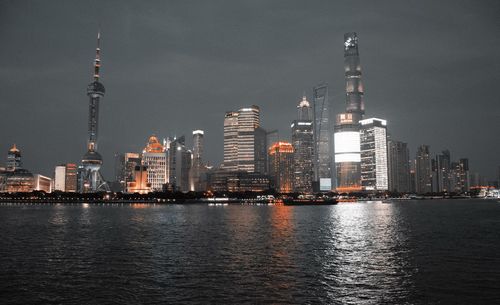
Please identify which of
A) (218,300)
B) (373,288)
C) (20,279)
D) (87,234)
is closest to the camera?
(218,300)

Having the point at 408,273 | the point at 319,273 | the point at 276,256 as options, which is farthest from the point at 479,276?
the point at 276,256

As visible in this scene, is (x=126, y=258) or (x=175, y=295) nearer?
(x=175, y=295)

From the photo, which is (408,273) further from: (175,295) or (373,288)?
(175,295)

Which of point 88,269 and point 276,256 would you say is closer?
point 88,269

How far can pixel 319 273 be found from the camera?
145ft

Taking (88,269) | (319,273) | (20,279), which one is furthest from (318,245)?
(20,279)

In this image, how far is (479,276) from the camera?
41938mm

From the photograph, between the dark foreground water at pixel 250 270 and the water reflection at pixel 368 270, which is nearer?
the dark foreground water at pixel 250 270

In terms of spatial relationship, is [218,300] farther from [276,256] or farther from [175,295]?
[276,256]

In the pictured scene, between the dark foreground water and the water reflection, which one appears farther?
the water reflection

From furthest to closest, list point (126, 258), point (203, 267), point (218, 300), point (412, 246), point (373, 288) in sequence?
point (412, 246) → point (126, 258) → point (203, 267) → point (373, 288) → point (218, 300)

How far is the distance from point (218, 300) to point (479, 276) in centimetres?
2572

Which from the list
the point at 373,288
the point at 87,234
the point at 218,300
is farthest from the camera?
the point at 87,234

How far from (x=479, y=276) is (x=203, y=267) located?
27588 millimetres
